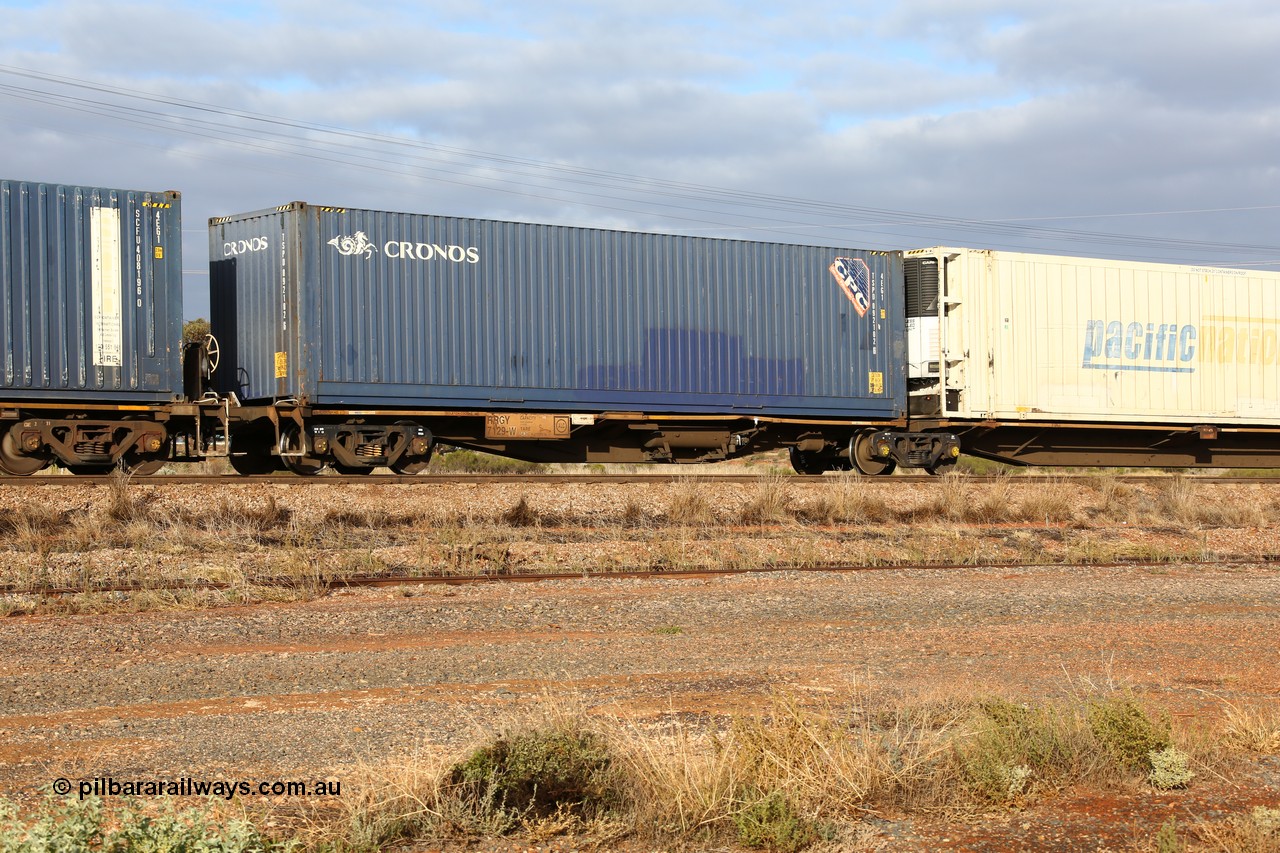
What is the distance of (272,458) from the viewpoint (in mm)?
16875

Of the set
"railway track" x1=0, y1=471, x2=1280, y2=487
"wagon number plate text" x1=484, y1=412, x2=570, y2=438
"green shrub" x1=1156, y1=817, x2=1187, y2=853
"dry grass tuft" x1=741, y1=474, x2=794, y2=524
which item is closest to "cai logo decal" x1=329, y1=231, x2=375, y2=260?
"wagon number plate text" x1=484, y1=412, x2=570, y2=438

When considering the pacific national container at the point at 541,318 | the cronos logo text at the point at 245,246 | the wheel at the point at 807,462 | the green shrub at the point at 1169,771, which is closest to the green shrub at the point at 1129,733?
the green shrub at the point at 1169,771

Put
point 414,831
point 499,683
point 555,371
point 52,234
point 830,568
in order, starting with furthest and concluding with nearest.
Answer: point 555,371 → point 52,234 → point 830,568 → point 499,683 → point 414,831

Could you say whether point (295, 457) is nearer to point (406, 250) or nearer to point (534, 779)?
point (406, 250)

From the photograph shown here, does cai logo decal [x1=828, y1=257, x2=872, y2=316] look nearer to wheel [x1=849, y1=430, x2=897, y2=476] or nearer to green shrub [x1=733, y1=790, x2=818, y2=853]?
wheel [x1=849, y1=430, x2=897, y2=476]

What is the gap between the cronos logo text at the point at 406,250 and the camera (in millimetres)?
15195

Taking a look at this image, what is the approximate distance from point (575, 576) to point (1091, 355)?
37.5ft

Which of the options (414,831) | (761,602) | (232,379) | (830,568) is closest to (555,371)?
(232,379)

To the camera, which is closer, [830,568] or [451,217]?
[830,568]

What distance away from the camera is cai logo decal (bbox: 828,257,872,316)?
17.9m

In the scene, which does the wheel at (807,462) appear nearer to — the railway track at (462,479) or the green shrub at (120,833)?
the railway track at (462,479)

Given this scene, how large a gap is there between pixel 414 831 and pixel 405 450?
37.9 ft

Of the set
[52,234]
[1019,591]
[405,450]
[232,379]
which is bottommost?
[1019,591]

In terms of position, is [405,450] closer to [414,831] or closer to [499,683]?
[499,683]
